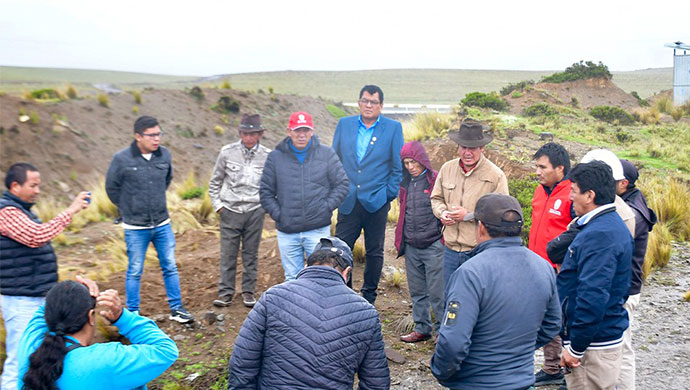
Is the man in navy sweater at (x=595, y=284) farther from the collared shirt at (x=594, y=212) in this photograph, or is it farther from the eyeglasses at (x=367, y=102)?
the eyeglasses at (x=367, y=102)

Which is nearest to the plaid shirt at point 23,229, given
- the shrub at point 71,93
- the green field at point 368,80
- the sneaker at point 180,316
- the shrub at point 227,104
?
the sneaker at point 180,316

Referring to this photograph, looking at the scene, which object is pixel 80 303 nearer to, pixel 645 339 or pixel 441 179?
pixel 441 179

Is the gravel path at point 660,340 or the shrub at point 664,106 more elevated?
the shrub at point 664,106

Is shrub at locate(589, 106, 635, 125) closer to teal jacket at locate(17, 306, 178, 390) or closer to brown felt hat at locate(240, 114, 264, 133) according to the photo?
brown felt hat at locate(240, 114, 264, 133)

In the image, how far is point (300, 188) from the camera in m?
5.73

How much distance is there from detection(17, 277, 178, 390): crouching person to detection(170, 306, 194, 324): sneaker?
309 centimetres

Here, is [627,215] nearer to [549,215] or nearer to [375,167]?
[549,215]

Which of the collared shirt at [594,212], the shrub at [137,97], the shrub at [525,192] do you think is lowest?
the shrub at [525,192]

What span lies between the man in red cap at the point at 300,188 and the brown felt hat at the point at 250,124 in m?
0.60

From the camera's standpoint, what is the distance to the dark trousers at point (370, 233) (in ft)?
20.1

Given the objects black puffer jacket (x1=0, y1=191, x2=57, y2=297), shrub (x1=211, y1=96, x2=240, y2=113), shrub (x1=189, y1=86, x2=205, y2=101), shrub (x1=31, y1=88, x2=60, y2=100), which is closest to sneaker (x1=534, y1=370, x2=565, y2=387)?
black puffer jacket (x1=0, y1=191, x2=57, y2=297)

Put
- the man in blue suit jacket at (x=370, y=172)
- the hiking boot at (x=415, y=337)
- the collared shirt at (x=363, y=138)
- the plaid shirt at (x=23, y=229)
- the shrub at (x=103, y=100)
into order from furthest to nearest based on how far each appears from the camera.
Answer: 1. the shrub at (x=103, y=100)
2. the collared shirt at (x=363, y=138)
3. the man in blue suit jacket at (x=370, y=172)
4. the hiking boot at (x=415, y=337)
5. the plaid shirt at (x=23, y=229)

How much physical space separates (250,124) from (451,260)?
2.72m

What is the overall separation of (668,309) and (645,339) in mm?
1111
